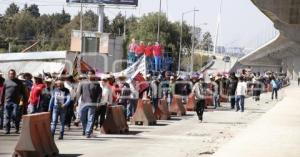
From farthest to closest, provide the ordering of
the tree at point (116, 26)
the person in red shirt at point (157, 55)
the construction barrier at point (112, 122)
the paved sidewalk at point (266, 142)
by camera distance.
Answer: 1. the tree at point (116, 26)
2. the person in red shirt at point (157, 55)
3. the construction barrier at point (112, 122)
4. the paved sidewalk at point (266, 142)

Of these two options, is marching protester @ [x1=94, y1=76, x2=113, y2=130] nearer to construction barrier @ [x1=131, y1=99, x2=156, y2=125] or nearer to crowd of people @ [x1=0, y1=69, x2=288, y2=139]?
crowd of people @ [x1=0, y1=69, x2=288, y2=139]

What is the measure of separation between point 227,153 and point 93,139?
475cm

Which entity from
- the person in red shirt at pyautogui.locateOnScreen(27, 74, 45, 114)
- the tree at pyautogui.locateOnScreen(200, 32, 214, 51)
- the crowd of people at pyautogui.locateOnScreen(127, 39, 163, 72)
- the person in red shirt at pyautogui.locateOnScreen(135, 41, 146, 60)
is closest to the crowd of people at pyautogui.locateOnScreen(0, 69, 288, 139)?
the person in red shirt at pyautogui.locateOnScreen(27, 74, 45, 114)

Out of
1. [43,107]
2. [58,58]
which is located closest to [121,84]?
[43,107]

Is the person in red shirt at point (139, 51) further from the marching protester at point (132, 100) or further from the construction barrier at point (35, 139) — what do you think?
the construction barrier at point (35, 139)

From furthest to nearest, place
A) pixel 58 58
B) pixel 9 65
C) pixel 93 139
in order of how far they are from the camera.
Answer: pixel 58 58
pixel 9 65
pixel 93 139

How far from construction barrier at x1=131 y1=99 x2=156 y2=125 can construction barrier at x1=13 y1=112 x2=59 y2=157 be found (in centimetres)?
881

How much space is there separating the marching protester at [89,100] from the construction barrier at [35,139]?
139 inches

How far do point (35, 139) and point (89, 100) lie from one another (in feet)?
14.4

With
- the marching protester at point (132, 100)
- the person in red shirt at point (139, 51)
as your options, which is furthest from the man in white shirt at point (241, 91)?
the marching protester at point (132, 100)

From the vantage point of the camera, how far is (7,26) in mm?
127250

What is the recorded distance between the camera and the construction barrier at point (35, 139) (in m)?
12.6

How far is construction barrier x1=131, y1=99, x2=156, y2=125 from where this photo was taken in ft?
72.9

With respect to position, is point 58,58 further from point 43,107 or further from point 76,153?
point 76,153
